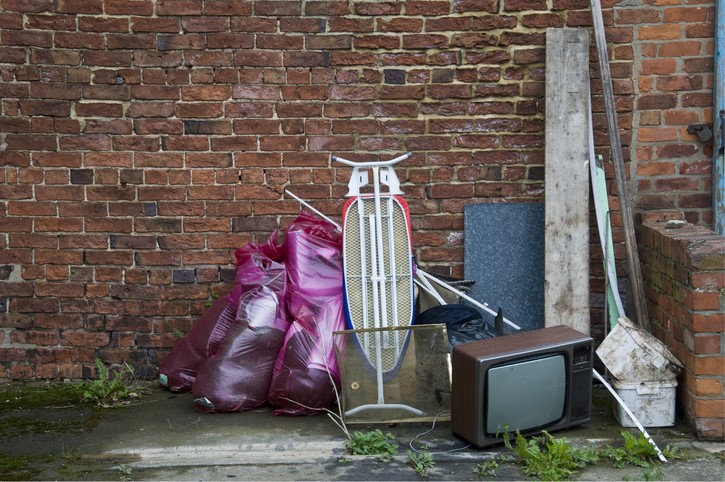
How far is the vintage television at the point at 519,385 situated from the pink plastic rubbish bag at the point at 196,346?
1.45 meters

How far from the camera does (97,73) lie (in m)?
4.89

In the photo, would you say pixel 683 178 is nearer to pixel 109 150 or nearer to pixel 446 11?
pixel 446 11

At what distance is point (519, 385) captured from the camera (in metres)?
3.80

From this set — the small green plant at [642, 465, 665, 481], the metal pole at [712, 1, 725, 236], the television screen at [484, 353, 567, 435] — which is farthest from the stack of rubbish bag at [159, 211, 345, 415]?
the metal pole at [712, 1, 725, 236]

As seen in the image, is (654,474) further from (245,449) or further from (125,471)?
(125,471)

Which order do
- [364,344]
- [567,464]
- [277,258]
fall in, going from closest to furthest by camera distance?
[567,464] < [364,344] < [277,258]

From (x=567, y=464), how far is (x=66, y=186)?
329cm

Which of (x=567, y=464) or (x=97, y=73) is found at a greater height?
(x=97, y=73)

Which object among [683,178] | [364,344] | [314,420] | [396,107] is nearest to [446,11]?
[396,107]

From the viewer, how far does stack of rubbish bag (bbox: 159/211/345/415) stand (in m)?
4.34

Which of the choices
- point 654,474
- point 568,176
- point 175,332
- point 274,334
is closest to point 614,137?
point 568,176

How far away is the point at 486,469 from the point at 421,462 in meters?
0.29

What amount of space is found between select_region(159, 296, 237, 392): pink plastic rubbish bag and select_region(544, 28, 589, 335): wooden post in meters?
1.89

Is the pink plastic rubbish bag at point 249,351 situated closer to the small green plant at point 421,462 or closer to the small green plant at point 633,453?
the small green plant at point 421,462
